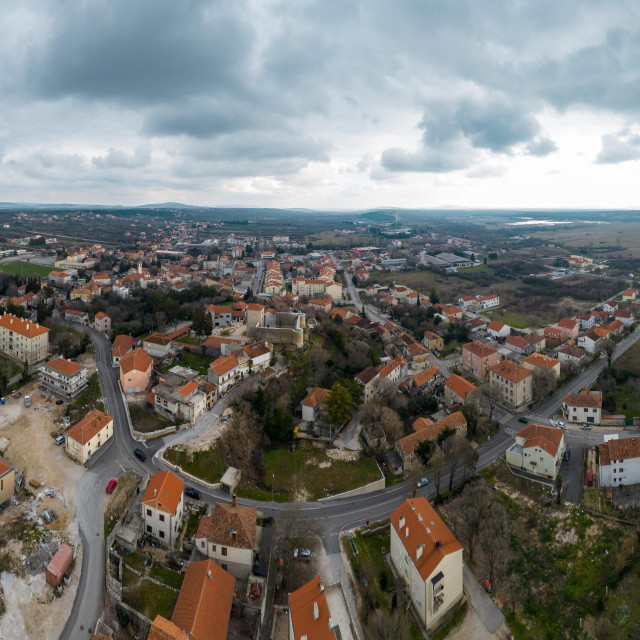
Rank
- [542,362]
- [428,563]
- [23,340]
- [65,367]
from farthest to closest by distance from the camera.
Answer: [542,362]
[23,340]
[65,367]
[428,563]

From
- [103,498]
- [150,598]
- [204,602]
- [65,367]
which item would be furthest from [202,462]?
[65,367]

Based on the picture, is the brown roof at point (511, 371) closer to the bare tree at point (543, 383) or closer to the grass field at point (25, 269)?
the bare tree at point (543, 383)

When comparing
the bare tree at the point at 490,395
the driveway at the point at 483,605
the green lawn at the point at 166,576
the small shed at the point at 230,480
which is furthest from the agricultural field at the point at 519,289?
the green lawn at the point at 166,576

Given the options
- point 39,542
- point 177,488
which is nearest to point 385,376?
point 177,488

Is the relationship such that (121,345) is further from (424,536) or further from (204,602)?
(424,536)

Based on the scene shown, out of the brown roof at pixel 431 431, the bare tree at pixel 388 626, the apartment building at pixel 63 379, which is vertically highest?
the apartment building at pixel 63 379

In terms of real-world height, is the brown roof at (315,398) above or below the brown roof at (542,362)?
below

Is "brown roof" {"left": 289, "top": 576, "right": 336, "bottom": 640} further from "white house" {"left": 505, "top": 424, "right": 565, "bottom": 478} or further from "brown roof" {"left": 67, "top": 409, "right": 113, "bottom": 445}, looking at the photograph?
"white house" {"left": 505, "top": 424, "right": 565, "bottom": 478}
